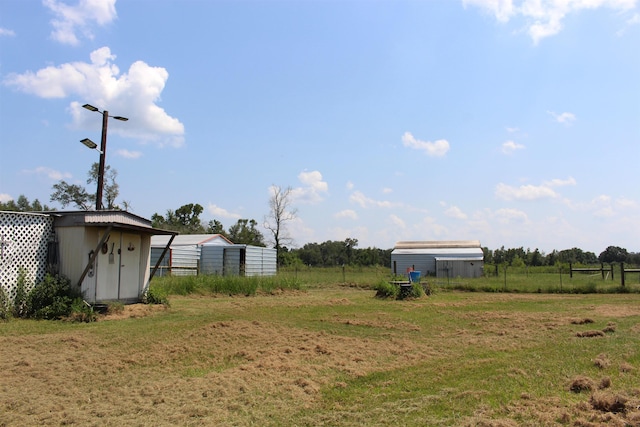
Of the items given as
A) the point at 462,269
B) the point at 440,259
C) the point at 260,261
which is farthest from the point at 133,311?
the point at 440,259

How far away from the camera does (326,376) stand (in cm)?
621

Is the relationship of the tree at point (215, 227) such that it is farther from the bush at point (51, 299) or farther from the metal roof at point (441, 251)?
the bush at point (51, 299)

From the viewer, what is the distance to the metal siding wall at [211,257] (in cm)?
2973

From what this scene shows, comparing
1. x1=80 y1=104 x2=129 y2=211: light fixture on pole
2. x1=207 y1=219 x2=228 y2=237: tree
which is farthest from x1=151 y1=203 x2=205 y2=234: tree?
x1=80 y1=104 x2=129 y2=211: light fixture on pole

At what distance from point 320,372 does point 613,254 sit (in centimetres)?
6544

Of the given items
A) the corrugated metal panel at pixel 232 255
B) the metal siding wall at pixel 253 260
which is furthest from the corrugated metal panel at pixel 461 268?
the corrugated metal panel at pixel 232 255

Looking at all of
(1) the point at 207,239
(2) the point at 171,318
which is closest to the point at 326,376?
(2) the point at 171,318


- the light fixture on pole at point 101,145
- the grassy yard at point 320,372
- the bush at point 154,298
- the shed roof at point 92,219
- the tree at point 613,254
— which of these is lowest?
the grassy yard at point 320,372

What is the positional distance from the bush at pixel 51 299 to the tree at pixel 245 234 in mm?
44251

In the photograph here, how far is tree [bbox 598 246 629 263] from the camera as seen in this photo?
6034 centimetres

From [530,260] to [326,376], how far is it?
2309 inches

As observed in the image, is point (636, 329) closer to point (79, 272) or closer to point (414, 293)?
point (414, 293)

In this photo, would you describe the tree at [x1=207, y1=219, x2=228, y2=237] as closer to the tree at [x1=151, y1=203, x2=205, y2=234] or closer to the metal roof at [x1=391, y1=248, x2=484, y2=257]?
the tree at [x1=151, y1=203, x2=205, y2=234]

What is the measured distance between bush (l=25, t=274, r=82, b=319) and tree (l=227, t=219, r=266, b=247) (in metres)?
44.3
